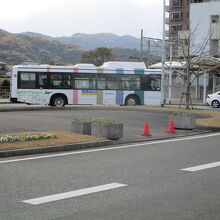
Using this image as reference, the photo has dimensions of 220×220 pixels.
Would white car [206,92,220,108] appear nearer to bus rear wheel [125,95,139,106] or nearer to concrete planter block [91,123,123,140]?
bus rear wheel [125,95,139,106]

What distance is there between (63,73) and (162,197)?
27981 mm

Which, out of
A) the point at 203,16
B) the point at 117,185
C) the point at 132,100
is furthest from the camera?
the point at 203,16

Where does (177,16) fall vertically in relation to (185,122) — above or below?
above

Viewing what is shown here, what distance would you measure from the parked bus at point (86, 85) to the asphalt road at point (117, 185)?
71.3ft

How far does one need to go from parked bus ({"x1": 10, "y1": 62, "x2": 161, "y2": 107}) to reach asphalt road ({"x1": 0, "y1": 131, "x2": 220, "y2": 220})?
2173cm

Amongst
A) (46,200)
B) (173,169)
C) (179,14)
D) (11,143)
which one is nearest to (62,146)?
(11,143)

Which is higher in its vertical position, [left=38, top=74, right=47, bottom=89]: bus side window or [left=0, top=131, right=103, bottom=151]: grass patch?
[left=38, top=74, right=47, bottom=89]: bus side window

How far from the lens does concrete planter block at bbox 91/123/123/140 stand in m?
15.1

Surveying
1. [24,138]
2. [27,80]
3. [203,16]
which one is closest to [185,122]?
[24,138]

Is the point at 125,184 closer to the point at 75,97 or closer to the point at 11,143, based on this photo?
the point at 11,143

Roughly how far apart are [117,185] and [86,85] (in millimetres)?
27324

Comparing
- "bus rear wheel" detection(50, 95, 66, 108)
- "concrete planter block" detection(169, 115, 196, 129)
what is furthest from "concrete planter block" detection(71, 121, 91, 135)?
"bus rear wheel" detection(50, 95, 66, 108)

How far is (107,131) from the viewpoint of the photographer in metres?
15.1

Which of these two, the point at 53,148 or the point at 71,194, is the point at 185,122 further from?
the point at 71,194
